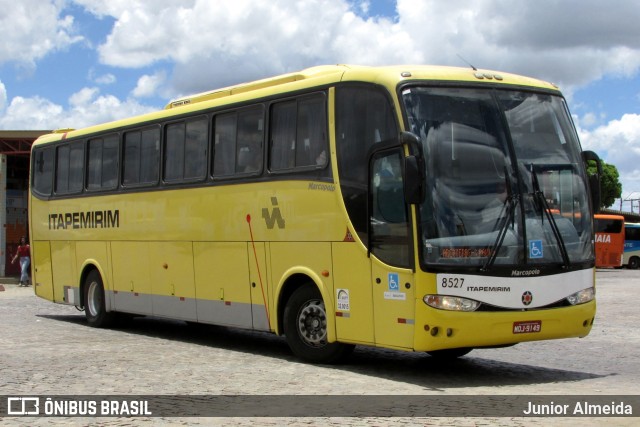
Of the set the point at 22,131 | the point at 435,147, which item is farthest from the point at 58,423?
the point at 22,131

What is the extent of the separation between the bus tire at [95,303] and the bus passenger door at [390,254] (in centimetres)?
845

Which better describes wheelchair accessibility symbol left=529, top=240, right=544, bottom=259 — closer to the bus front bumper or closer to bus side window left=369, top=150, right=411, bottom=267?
the bus front bumper

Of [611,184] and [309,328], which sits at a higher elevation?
[611,184]

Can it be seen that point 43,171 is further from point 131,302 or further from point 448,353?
point 448,353

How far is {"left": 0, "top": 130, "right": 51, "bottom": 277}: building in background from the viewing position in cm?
3938

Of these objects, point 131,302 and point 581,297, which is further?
point 131,302

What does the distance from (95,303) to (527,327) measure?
33.6 ft

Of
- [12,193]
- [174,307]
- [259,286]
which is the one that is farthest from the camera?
[12,193]

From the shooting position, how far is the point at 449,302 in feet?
34.8

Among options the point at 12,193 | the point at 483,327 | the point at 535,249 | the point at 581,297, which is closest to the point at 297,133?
the point at 535,249

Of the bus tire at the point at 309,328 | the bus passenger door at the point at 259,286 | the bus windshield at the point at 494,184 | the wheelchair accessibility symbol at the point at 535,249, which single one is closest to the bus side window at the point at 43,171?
the bus passenger door at the point at 259,286

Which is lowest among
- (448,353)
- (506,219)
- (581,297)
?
(448,353)

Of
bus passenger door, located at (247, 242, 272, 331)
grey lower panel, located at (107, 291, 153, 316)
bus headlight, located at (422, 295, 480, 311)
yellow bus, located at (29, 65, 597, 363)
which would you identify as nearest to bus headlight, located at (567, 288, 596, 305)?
yellow bus, located at (29, 65, 597, 363)

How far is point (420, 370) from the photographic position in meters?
12.2
